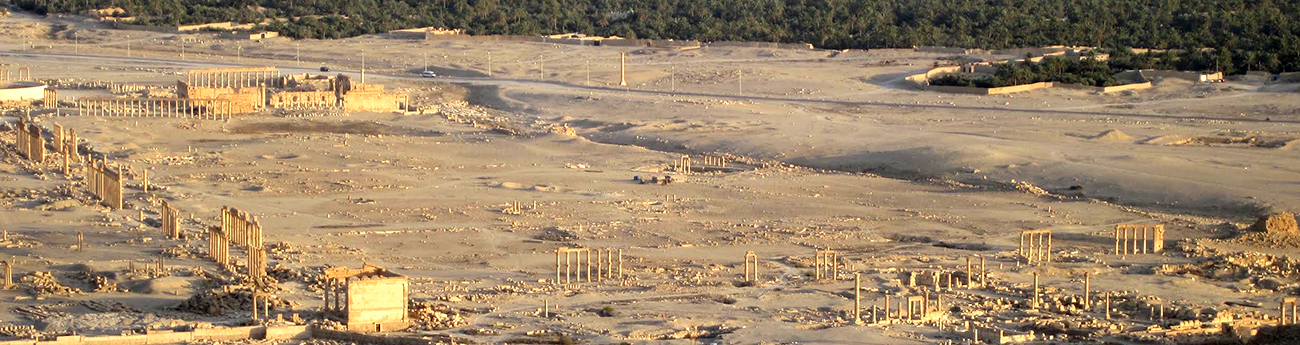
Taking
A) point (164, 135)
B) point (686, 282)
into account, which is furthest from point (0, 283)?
point (164, 135)

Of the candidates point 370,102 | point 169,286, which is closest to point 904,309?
point 169,286

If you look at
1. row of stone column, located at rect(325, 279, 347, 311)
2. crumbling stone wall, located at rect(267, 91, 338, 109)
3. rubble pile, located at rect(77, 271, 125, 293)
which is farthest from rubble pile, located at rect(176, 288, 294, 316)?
crumbling stone wall, located at rect(267, 91, 338, 109)

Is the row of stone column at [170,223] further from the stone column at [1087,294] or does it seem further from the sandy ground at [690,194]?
the stone column at [1087,294]

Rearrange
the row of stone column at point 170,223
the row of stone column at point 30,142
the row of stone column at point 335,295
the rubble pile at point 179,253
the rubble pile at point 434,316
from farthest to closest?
1. the row of stone column at point 30,142
2. the row of stone column at point 170,223
3. the rubble pile at point 179,253
4. the row of stone column at point 335,295
5. the rubble pile at point 434,316

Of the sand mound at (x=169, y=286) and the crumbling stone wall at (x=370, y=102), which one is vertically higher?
the sand mound at (x=169, y=286)

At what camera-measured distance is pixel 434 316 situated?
2519 centimetres

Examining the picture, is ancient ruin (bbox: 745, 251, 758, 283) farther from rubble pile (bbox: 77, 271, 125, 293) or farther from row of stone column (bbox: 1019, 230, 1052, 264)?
rubble pile (bbox: 77, 271, 125, 293)

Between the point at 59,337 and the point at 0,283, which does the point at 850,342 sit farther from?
the point at 0,283

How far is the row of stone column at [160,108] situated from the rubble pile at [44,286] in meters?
28.1

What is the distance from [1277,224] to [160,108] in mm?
33545

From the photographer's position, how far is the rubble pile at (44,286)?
26859mm

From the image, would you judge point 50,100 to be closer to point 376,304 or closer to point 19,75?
point 19,75

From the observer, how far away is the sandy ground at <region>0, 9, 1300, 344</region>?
89.3 feet

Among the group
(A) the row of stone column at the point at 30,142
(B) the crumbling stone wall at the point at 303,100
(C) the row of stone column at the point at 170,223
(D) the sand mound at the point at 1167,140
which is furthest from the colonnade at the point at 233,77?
(C) the row of stone column at the point at 170,223
